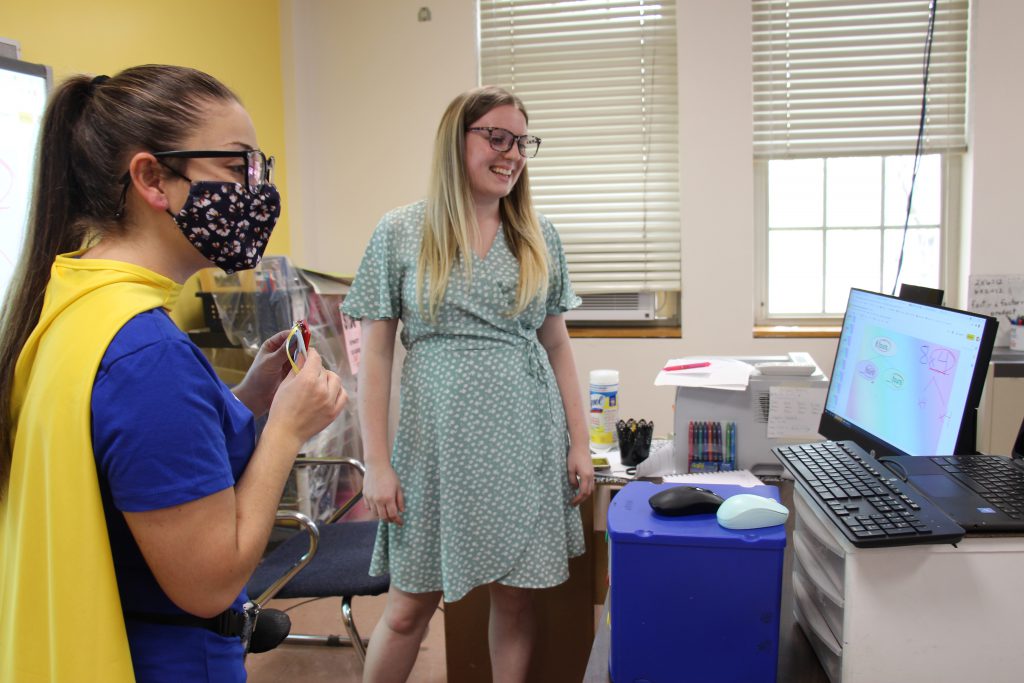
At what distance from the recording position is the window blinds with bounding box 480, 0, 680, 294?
344cm

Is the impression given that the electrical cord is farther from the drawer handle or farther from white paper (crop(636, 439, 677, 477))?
the drawer handle

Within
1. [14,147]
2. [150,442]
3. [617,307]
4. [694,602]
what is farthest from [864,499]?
[617,307]

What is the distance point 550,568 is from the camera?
5.59 feet

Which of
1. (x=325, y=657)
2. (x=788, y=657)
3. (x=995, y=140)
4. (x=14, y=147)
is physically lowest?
(x=325, y=657)

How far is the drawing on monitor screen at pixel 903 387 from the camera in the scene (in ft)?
3.98

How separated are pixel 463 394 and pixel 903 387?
2.70 ft

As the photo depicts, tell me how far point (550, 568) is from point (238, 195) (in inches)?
42.5

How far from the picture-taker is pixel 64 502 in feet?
2.63

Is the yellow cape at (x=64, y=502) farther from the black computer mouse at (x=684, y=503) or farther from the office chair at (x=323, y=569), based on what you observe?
the office chair at (x=323, y=569)

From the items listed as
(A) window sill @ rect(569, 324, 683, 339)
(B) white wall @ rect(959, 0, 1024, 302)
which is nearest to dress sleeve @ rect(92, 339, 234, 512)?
(A) window sill @ rect(569, 324, 683, 339)

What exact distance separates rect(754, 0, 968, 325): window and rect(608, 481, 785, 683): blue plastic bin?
276 cm

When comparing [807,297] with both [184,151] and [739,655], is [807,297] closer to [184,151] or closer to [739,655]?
[739,655]

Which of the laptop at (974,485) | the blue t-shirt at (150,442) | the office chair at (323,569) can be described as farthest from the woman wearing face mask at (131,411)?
the office chair at (323,569)

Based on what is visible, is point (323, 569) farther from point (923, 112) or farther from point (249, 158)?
point (923, 112)
